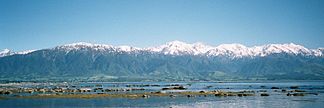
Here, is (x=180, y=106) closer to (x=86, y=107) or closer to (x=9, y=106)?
(x=86, y=107)

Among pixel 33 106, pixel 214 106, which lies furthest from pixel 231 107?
pixel 33 106

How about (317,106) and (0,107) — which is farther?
(0,107)

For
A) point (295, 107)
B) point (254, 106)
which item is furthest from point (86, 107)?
point (295, 107)

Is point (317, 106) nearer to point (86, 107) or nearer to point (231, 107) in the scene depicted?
point (231, 107)

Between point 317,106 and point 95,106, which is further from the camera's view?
point 95,106

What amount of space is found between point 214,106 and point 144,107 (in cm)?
1353

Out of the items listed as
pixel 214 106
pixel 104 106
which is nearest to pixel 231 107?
pixel 214 106

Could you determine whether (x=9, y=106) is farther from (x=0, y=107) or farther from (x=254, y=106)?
(x=254, y=106)

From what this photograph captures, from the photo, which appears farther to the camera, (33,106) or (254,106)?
(33,106)

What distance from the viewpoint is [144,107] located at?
89812 millimetres

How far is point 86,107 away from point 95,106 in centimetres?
266

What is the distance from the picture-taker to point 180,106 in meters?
91.8

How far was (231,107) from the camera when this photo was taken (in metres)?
88.6

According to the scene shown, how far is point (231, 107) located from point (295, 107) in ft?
37.5
